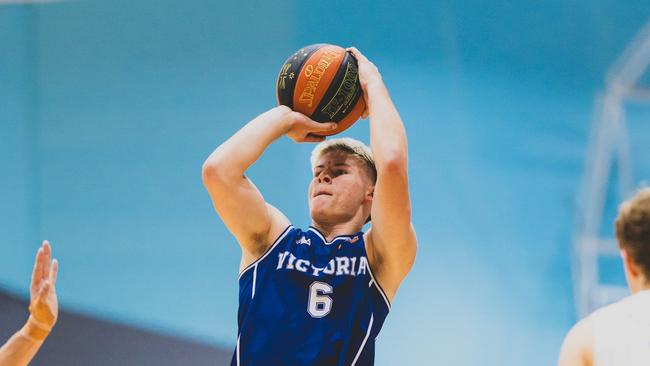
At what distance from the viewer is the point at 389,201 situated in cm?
288

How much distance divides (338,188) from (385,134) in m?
0.29

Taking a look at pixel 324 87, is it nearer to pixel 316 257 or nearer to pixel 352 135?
pixel 316 257

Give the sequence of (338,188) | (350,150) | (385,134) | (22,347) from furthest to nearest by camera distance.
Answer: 1. (350,150)
2. (338,188)
3. (385,134)
4. (22,347)

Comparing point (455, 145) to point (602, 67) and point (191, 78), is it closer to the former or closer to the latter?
point (602, 67)

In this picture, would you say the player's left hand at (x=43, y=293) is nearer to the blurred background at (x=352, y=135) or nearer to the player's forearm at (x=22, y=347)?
the player's forearm at (x=22, y=347)

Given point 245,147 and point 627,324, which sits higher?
point 245,147

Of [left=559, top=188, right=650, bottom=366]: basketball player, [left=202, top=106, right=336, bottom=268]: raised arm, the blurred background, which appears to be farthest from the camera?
the blurred background

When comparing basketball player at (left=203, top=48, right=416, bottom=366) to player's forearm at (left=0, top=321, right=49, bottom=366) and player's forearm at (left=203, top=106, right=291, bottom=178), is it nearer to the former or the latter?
player's forearm at (left=203, top=106, right=291, bottom=178)

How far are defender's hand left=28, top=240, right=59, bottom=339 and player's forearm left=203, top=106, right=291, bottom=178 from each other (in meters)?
0.59

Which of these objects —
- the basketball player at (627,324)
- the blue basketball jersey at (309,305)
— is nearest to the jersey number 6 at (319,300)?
the blue basketball jersey at (309,305)

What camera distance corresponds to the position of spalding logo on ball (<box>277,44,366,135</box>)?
3162 mm

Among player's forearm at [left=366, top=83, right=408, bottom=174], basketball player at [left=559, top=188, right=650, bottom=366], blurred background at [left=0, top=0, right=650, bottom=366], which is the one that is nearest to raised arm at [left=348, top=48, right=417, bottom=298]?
player's forearm at [left=366, top=83, right=408, bottom=174]

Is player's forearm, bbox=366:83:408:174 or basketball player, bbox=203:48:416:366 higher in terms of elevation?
player's forearm, bbox=366:83:408:174

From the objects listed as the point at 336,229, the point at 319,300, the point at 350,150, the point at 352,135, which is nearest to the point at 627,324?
the point at 319,300
